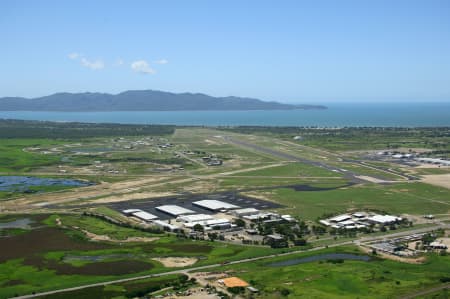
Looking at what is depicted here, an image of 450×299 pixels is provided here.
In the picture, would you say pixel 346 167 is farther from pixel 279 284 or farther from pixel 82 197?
pixel 279 284

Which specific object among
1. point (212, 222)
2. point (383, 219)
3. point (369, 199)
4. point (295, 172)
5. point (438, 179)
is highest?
point (438, 179)

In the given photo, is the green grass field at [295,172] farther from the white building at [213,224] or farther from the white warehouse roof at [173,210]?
the white building at [213,224]

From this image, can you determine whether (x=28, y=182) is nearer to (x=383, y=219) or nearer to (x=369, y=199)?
(x=369, y=199)

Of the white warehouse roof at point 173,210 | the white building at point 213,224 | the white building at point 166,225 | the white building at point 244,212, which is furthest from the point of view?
the white warehouse roof at point 173,210

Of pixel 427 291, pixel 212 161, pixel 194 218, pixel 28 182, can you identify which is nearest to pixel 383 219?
pixel 194 218

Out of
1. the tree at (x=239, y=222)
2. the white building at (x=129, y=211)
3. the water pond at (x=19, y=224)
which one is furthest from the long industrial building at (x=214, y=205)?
the water pond at (x=19, y=224)
